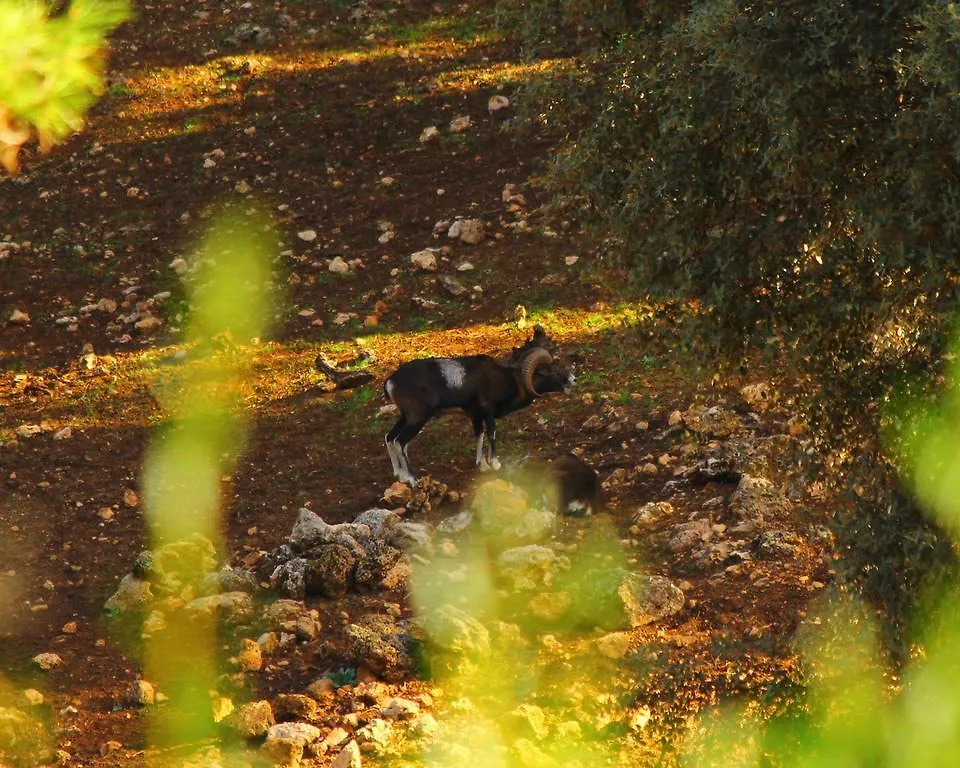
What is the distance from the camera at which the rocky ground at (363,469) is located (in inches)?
393

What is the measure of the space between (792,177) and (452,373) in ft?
23.1

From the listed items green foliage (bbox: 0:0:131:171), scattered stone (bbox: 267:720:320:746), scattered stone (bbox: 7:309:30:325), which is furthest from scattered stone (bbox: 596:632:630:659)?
scattered stone (bbox: 7:309:30:325)

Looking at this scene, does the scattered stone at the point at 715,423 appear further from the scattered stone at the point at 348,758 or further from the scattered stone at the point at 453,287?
the scattered stone at the point at 348,758

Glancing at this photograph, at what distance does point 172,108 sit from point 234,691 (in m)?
15.9

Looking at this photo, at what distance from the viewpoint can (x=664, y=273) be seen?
902 cm

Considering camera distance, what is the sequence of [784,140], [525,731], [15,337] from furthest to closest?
[15,337], [525,731], [784,140]

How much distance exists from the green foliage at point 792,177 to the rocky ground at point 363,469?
77 cm

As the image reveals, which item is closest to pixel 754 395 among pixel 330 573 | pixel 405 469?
pixel 405 469

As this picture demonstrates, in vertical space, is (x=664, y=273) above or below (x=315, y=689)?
above

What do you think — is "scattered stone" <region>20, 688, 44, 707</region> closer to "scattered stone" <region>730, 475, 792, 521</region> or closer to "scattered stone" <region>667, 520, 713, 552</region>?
"scattered stone" <region>667, 520, 713, 552</region>

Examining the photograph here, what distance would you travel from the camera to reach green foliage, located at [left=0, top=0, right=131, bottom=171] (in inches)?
212

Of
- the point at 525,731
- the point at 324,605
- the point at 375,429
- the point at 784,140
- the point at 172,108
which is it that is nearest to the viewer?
the point at 784,140

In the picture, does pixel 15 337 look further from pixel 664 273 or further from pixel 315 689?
pixel 664 273

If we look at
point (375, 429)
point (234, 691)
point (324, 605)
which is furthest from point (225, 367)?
point (234, 691)
